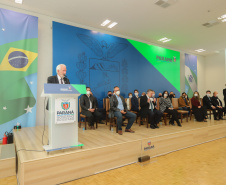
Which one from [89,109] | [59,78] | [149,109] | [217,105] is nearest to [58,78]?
[59,78]

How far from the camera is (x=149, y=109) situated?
4.69 meters

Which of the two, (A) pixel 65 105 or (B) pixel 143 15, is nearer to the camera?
(A) pixel 65 105

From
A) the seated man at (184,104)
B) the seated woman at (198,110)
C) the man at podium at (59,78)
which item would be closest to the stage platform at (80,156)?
the man at podium at (59,78)

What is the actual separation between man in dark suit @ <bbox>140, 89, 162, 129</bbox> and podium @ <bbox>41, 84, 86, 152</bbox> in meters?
2.50

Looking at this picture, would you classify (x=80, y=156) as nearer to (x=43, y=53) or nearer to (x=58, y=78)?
(x=58, y=78)

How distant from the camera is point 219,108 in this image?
21.3 feet

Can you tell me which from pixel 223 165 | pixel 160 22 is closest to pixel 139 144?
pixel 223 165

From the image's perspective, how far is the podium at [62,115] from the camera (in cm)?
237

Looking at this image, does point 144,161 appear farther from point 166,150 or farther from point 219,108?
point 219,108

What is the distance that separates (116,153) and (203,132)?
2.99 meters

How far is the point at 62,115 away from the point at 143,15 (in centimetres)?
433

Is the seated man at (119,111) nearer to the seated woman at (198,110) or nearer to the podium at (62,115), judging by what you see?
the podium at (62,115)

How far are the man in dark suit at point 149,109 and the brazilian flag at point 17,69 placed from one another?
10.2ft

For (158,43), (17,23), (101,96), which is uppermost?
(158,43)
